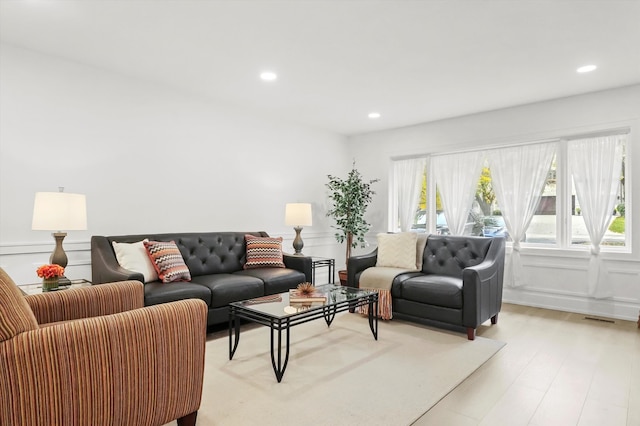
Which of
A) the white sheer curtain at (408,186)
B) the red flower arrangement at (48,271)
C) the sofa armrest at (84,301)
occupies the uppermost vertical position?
the white sheer curtain at (408,186)

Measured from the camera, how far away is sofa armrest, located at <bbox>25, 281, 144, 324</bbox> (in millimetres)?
2168

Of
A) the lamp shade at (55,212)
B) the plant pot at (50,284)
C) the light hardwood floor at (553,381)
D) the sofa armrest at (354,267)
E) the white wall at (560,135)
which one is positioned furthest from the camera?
the sofa armrest at (354,267)

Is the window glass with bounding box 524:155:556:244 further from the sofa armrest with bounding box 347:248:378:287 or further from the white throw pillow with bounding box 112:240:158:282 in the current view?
the white throw pillow with bounding box 112:240:158:282

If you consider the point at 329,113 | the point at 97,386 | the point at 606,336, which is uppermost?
the point at 329,113

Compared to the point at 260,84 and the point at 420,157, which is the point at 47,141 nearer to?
the point at 260,84

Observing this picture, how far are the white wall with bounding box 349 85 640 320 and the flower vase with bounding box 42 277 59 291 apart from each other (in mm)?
4797

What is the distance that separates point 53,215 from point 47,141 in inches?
40.3

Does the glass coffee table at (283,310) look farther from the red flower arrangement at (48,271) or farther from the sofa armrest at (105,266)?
the red flower arrangement at (48,271)

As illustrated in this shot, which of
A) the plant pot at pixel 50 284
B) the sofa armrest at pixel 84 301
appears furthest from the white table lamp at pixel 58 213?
the sofa armrest at pixel 84 301

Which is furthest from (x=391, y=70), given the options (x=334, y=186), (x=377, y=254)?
(x=334, y=186)

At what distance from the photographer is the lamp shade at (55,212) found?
2812 millimetres

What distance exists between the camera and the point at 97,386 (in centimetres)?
157

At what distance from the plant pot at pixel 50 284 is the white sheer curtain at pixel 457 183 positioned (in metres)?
4.69

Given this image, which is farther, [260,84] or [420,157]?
[420,157]
